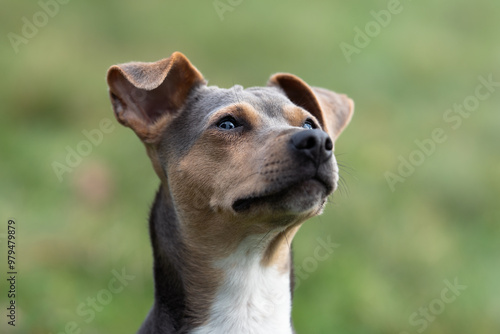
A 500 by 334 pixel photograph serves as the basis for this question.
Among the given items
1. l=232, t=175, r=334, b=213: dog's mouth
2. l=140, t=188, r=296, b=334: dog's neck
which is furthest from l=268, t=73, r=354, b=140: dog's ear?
l=232, t=175, r=334, b=213: dog's mouth

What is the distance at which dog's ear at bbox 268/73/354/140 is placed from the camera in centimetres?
675

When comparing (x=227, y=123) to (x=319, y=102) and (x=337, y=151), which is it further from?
(x=337, y=151)

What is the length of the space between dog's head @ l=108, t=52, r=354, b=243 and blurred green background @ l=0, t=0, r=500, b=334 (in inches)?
119

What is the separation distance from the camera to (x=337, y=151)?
37.3ft

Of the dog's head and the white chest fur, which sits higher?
the dog's head

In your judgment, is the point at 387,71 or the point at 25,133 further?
the point at 387,71

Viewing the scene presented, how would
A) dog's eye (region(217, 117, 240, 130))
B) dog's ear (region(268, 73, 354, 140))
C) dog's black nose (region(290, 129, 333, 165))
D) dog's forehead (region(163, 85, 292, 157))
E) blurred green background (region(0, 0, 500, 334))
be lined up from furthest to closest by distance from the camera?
blurred green background (region(0, 0, 500, 334))
dog's ear (region(268, 73, 354, 140))
dog's forehead (region(163, 85, 292, 157))
dog's eye (region(217, 117, 240, 130))
dog's black nose (region(290, 129, 333, 165))

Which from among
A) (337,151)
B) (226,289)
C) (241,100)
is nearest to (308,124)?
(241,100)

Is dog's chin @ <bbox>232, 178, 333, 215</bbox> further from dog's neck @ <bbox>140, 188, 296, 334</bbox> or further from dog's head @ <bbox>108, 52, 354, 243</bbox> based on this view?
dog's neck @ <bbox>140, 188, 296, 334</bbox>

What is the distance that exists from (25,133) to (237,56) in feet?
14.8

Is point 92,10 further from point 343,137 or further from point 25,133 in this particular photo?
point 343,137

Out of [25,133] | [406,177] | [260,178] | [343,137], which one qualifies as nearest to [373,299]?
[406,177]

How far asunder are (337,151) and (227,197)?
6.17 metres

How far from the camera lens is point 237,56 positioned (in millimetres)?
14617
